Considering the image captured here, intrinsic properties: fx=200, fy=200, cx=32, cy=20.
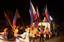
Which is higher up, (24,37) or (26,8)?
(26,8)

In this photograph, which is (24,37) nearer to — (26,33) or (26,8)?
(26,33)

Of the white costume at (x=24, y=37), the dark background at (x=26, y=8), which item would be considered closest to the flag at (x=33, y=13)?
the dark background at (x=26, y=8)

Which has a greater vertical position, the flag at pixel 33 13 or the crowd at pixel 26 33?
the flag at pixel 33 13

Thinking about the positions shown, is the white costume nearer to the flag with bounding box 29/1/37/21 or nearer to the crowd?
the crowd

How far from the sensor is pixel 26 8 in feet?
5.10

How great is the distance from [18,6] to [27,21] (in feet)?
0.45

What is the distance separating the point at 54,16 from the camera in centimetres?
156

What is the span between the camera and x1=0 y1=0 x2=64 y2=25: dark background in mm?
1545

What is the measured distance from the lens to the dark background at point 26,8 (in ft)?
5.07

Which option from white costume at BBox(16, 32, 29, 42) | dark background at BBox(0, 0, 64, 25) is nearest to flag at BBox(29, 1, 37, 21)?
dark background at BBox(0, 0, 64, 25)

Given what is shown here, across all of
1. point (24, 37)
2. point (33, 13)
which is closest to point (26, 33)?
point (24, 37)

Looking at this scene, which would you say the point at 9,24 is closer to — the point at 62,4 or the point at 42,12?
the point at 42,12

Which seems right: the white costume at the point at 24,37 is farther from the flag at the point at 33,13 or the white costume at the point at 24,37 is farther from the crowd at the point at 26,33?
the flag at the point at 33,13

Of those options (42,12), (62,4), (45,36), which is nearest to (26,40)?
(45,36)
